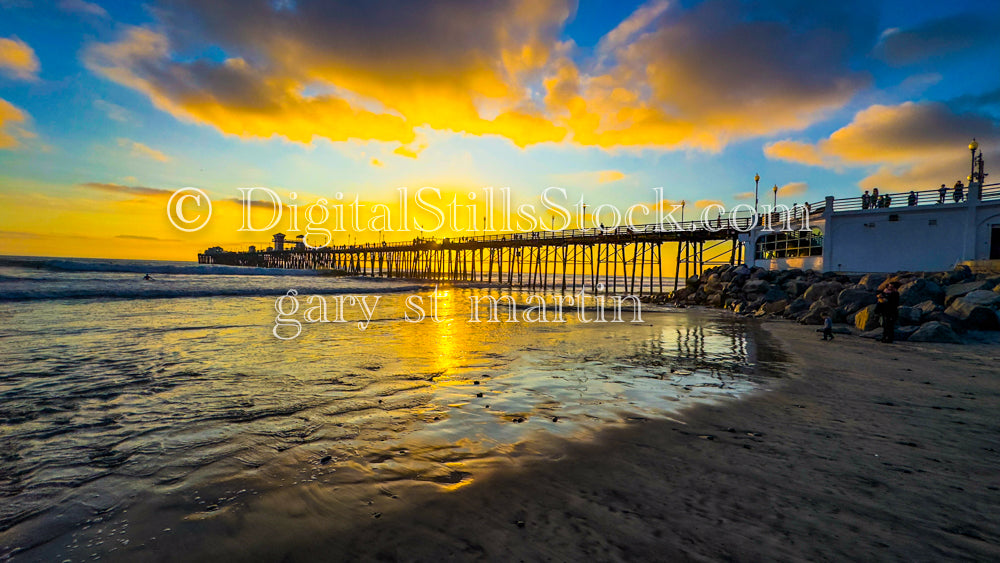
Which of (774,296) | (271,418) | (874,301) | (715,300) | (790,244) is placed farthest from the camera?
(790,244)

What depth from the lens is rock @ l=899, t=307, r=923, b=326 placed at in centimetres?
1326

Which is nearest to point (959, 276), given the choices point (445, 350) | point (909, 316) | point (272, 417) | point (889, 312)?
point (909, 316)

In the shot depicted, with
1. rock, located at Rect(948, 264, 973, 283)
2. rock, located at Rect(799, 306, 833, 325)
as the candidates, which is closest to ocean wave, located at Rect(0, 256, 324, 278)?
rock, located at Rect(799, 306, 833, 325)

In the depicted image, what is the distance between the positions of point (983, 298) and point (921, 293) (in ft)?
6.11

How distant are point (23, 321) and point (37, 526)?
16436mm

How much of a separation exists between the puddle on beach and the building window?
23021 mm

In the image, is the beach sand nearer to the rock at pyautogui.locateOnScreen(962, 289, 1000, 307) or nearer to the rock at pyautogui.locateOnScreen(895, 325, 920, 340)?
the rock at pyautogui.locateOnScreen(895, 325, 920, 340)

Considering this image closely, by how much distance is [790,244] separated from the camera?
31906 millimetres

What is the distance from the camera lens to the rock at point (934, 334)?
11691 millimetres

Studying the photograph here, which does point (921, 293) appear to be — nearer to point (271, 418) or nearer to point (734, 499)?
point (734, 499)

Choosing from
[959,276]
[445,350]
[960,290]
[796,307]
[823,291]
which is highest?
[959,276]

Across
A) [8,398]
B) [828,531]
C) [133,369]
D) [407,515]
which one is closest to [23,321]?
[133,369]

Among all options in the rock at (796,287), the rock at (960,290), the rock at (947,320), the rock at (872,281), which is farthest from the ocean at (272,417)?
the rock at (796,287)

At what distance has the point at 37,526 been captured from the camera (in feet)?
9.48
